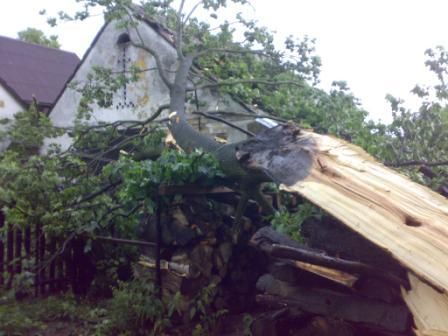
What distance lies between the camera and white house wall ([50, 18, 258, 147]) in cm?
871

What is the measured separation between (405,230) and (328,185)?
1.97 feet

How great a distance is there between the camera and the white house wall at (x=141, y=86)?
871cm

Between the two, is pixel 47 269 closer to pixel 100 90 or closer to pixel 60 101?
pixel 100 90

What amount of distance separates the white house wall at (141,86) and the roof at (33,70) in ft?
14.2

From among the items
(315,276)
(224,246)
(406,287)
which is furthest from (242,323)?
(406,287)

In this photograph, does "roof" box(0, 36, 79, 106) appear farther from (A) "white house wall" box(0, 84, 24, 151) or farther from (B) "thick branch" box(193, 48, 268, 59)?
(B) "thick branch" box(193, 48, 268, 59)

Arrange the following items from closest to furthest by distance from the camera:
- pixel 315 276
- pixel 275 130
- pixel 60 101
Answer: pixel 315 276 → pixel 275 130 → pixel 60 101

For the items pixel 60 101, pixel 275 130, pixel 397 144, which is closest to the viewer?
pixel 275 130

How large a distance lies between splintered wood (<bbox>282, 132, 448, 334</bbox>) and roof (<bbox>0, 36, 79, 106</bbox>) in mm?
12964

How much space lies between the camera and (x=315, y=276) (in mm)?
3496

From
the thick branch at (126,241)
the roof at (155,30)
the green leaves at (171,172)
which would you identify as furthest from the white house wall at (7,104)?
the green leaves at (171,172)

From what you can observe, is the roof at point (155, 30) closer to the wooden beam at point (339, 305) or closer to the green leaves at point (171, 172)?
the green leaves at point (171, 172)

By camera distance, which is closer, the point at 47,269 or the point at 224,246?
the point at 224,246

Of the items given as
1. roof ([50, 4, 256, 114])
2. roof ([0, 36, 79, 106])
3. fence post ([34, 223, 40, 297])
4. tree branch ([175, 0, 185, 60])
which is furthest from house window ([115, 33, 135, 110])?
roof ([0, 36, 79, 106])
